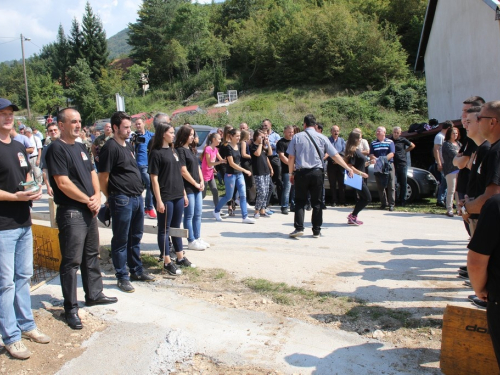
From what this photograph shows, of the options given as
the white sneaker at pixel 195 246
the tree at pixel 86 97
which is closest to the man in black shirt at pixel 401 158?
the white sneaker at pixel 195 246

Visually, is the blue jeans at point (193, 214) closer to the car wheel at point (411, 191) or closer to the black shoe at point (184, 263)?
the black shoe at point (184, 263)

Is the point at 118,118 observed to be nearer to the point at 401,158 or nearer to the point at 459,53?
the point at 401,158

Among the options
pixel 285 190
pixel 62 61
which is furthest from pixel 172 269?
pixel 62 61

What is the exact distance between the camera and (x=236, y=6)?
236 feet

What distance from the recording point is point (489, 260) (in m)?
2.45

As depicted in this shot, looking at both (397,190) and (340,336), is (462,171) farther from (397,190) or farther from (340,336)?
(397,190)

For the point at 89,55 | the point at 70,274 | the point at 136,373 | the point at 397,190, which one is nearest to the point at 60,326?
the point at 70,274

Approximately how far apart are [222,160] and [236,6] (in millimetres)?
69076

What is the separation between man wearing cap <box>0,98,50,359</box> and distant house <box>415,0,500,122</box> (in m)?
→ 13.6

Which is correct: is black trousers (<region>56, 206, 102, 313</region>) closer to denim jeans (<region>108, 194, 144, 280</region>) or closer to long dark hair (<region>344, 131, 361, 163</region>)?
denim jeans (<region>108, 194, 144, 280</region>)

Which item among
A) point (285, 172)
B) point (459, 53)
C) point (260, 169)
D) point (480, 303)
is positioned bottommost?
point (480, 303)

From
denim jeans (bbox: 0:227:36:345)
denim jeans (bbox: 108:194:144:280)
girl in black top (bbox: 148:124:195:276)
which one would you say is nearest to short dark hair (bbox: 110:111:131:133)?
girl in black top (bbox: 148:124:195:276)

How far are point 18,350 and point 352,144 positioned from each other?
7.75 meters

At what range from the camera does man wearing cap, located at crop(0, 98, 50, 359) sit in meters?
3.67
